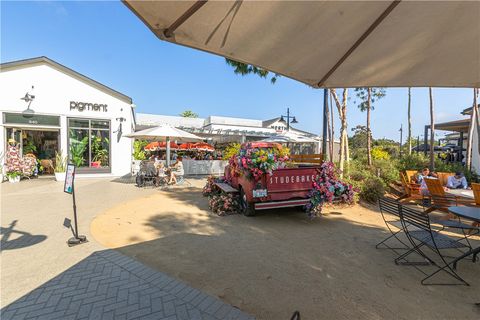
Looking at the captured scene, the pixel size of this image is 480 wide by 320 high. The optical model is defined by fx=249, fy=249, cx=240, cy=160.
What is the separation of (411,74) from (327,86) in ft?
2.49

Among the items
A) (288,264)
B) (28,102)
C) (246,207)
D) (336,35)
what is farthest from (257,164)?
(28,102)

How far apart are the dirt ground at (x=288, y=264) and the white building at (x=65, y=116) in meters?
8.78

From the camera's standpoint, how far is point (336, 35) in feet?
6.23

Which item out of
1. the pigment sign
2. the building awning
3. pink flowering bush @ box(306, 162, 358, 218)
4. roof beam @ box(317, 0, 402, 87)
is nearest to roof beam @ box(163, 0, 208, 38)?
roof beam @ box(317, 0, 402, 87)

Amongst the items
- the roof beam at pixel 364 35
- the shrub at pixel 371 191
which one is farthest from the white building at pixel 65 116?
the roof beam at pixel 364 35

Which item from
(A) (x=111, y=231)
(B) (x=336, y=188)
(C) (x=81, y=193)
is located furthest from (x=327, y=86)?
(C) (x=81, y=193)

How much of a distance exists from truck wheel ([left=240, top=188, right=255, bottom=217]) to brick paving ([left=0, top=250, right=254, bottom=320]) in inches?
123

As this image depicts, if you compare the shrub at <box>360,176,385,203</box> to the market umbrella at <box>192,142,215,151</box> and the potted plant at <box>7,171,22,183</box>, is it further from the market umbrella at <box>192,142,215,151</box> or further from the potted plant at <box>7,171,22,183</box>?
the potted plant at <box>7,171,22,183</box>

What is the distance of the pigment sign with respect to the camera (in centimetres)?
1309

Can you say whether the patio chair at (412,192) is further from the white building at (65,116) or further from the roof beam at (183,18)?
the white building at (65,116)

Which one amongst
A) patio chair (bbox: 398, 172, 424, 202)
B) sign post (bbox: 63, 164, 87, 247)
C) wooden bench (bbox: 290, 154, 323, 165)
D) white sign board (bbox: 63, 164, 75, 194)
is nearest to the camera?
→ sign post (bbox: 63, 164, 87, 247)

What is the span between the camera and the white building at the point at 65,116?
11797 mm

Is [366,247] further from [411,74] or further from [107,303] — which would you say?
[107,303]

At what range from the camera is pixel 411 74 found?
2371 mm
